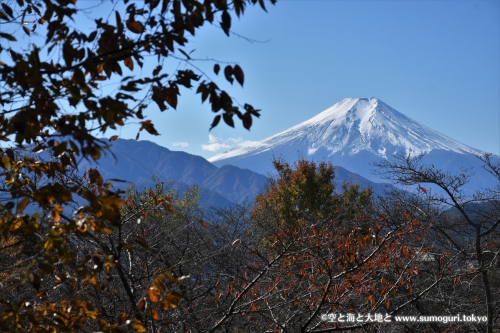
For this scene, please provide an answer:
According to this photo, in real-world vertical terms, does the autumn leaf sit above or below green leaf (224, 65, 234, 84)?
above

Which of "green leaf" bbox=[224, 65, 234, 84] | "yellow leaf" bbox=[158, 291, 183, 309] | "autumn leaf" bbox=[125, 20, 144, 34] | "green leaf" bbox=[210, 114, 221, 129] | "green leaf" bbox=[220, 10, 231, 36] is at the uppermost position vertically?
"autumn leaf" bbox=[125, 20, 144, 34]

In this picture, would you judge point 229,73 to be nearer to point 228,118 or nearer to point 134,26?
point 228,118

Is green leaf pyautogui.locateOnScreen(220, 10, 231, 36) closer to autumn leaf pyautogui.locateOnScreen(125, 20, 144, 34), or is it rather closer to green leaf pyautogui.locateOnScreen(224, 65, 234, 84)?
green leaf pyautogui.locateOnScreen(224, 65, 234, 84)

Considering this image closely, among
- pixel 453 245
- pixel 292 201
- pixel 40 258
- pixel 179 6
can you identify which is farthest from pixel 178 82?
pixel 292 201

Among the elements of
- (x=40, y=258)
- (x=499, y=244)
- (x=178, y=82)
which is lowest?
(x=499, y=244)

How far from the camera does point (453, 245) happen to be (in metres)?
7.07

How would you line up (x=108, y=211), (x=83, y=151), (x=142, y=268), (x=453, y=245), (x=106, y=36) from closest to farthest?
(x=83, y=151) → (x=108, y=211) → (x=106, y=36) → (x=142, y=268) → (x=453, y=245)

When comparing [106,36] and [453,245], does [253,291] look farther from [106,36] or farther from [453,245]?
[453,245]

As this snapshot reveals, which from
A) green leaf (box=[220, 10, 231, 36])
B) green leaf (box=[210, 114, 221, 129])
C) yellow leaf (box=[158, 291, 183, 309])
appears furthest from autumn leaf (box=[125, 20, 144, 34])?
yellow leaf (box=[158, 291, 183, 309])

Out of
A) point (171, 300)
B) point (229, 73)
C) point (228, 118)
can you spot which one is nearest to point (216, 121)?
point (228, 118)

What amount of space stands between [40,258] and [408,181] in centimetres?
670

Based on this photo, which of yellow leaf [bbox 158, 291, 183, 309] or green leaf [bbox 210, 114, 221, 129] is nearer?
green leaf [bbox 210, 114, 221, 129]

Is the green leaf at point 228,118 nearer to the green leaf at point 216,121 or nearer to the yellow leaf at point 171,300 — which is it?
the green leaf at point 216,121

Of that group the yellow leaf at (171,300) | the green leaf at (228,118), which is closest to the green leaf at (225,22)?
the green leaf at (228,118)
